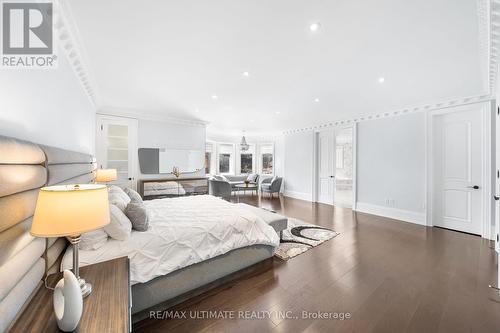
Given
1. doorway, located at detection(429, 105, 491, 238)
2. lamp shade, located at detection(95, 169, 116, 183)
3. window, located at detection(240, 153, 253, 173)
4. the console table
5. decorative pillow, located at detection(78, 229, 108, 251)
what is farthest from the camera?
window, located at detection(240, 153, 253, 173)

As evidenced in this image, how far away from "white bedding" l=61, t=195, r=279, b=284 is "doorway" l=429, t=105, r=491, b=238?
150 inches

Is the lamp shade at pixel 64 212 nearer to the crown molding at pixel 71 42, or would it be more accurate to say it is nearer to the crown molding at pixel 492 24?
the crown molding at pixel 71 42

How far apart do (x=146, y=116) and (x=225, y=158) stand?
371 cm

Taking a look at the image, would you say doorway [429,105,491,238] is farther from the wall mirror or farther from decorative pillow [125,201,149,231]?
the wall mirror

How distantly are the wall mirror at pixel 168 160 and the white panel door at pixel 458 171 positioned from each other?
5834 mm

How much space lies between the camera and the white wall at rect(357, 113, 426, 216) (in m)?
4.22

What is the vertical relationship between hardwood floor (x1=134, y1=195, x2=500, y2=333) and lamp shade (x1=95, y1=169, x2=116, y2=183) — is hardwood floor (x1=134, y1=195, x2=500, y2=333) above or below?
below

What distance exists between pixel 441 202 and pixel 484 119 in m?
1.65

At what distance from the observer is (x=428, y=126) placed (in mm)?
4051

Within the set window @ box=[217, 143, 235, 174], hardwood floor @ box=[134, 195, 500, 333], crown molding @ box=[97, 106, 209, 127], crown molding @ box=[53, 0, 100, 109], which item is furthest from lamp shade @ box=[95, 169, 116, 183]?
window @ box=[217, 143, 235, 174]

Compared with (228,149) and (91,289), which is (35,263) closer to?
(91,289)

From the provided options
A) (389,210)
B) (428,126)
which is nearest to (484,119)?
(428,126)

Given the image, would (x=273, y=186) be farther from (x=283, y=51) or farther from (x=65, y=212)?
(x=65, y=212)

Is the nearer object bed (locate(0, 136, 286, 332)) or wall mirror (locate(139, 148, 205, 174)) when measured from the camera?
bed (locate(0, 136, 286, 332))
